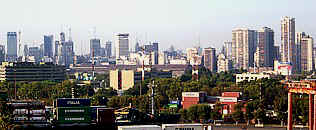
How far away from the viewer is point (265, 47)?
193 metres

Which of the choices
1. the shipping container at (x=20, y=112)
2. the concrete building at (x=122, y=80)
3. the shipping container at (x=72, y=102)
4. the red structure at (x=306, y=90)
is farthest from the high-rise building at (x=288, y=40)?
the red structure at (x=306, y=90)

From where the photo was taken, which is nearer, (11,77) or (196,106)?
(196,106)

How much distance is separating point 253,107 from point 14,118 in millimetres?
27019

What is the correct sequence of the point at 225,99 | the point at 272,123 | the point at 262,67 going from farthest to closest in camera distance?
1. the point at 262,67
2. the point at 225,99
3. the point at 272,123

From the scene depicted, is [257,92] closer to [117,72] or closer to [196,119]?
[196,119]

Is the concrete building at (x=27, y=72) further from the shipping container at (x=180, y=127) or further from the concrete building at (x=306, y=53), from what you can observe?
the concrete building at (x=306, y=53)

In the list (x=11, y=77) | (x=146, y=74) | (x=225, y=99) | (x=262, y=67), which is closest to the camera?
(x=225, y=99)

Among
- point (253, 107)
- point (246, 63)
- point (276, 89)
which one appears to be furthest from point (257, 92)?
point (246, 63)

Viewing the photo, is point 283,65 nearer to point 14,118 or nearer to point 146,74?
point 146,74

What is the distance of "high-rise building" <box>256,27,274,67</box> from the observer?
612 ft

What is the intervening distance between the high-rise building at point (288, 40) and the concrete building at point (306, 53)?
13.2 ft

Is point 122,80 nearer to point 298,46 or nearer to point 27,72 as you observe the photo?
point 27,72

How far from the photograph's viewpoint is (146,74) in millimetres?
127125

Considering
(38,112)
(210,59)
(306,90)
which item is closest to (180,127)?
(306,90)
